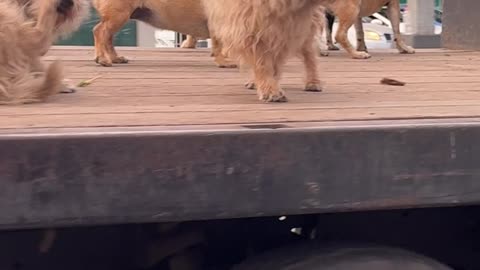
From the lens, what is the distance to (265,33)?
133 inches

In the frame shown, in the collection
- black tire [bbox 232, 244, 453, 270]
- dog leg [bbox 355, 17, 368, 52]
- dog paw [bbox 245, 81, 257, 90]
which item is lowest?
dog leg [bbox 355, 17, 368, 52]

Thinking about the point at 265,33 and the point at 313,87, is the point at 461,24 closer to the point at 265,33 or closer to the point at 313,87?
the point at 313,87

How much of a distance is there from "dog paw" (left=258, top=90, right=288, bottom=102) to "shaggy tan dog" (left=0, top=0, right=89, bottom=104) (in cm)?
78

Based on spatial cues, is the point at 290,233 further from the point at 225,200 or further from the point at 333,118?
the point at 225,200

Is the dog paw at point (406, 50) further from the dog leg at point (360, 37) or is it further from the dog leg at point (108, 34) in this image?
the dog leg at point (108, 34)

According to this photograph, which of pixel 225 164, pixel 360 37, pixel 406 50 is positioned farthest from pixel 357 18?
pixel 225 164

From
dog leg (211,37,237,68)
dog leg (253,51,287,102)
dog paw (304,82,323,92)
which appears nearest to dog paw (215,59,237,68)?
dog leg (211,37,237,68)

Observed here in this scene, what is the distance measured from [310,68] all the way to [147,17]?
236 centimetres

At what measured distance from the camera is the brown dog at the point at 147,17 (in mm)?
5406

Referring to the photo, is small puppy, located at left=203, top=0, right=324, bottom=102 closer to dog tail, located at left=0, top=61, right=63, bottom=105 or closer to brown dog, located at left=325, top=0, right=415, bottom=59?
dog tail, located at left=0, top=61, right=63, bottom=105

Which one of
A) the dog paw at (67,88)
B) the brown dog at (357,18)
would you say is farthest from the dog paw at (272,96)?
the brown dog at (357,18)

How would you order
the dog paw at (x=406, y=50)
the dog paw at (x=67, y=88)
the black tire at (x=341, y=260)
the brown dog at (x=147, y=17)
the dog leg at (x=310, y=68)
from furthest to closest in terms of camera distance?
the dog paw at (x=406, y=50)
the brown dog at (x=147, y=17)
the dog leg at (x=310, y=68)
the dog paw at (x=67, y=88)
the black tire at (x=341, y=260)

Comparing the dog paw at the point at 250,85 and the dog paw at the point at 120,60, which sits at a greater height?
the dog paw at the point at 250,85

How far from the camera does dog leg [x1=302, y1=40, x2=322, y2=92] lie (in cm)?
369
